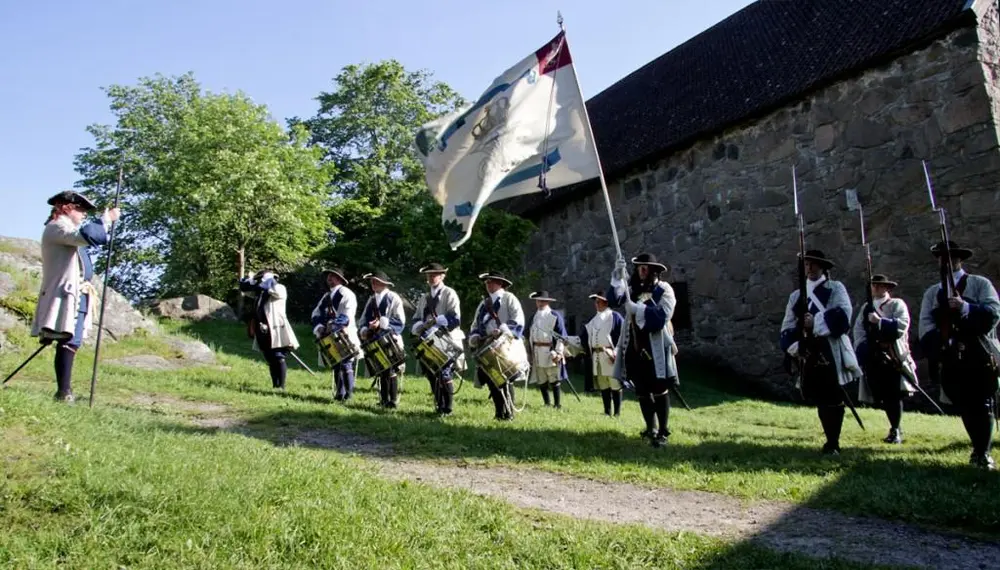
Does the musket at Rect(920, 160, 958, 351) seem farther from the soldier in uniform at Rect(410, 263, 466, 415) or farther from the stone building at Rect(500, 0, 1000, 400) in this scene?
the stone building at Rect(500, 0, 1000, 400)

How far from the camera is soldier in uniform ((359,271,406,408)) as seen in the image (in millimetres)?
9977

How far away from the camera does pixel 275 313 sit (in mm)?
11008

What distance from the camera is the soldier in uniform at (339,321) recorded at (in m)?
10.5

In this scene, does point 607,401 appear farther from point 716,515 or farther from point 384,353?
point 716,515

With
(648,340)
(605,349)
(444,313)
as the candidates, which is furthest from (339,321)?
(648,340)

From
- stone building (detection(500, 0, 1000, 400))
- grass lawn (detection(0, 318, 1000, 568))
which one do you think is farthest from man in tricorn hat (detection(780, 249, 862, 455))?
stone building (detection(500, 0, 1000, 400))

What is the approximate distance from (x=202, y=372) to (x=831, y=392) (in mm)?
9394

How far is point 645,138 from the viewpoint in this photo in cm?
1867

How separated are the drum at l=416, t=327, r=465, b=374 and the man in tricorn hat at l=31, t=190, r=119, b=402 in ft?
12.6

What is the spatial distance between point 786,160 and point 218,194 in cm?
1816

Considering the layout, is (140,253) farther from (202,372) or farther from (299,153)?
(202,372)

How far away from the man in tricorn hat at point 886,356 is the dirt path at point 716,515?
3.95 m

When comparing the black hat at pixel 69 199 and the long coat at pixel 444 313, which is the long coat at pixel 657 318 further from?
the black hat at pixel 69 199

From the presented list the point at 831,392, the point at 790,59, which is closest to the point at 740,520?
the point at 831,392
